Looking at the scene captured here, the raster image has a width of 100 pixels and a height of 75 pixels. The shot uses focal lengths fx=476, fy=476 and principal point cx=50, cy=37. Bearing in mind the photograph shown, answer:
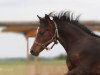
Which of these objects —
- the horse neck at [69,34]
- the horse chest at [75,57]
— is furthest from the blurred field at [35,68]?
the horse chest at [75,57]

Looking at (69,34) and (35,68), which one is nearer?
(69,34)

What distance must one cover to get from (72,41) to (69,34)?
0.15 metres

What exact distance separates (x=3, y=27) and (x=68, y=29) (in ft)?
12.0

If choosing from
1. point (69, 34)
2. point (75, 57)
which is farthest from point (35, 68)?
point (75, 57)

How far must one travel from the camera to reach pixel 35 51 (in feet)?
28.5

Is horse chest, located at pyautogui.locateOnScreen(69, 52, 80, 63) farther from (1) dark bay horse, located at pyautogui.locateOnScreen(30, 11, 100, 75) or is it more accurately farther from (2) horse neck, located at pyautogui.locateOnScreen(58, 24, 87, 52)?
(2) horse neck, located at pyautogui.locateOnScreen(58, 24, 87, 52)

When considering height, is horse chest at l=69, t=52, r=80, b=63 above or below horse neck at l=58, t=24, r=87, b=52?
below

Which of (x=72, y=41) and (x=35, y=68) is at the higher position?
(x=72, y=41)

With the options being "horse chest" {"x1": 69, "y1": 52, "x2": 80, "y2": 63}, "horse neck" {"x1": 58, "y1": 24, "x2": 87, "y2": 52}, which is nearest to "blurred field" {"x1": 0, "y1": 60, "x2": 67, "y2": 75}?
"horse neck" {"x1": 58, "y1": 24, "x2": 87, "y2": 52}

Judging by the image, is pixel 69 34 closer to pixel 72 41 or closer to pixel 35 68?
pixel 72 41

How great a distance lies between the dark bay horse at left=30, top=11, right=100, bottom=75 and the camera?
848cm

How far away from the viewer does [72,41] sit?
8.76m

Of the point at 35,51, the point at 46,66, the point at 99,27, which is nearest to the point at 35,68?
the point at 46,66

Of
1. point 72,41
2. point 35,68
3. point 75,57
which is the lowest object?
point 35,68
